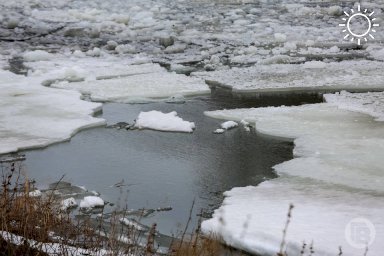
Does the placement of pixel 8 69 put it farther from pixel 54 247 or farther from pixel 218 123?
pixel 54 247

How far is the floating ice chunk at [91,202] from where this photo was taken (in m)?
4.68

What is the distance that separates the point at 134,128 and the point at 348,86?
3662 millimetres

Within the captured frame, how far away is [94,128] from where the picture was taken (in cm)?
721

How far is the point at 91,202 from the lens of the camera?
471cm

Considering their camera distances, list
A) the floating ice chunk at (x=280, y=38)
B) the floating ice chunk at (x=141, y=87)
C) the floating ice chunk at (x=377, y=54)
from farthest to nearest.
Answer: the floating ice chunk at (x=280, y=38) < the floating ice chunk at (x=377, y=54) < the floating ice chunk at (x=141, y=87)

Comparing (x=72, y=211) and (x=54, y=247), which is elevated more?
(x=54, y=247)

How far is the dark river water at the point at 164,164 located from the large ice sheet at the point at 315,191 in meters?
0.26

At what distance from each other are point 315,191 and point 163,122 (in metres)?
2.71

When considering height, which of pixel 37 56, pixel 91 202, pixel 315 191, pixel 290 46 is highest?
pixel 290 46

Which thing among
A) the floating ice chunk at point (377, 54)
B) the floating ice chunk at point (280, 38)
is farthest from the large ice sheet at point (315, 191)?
the floating ice chunk at point (280, 38)

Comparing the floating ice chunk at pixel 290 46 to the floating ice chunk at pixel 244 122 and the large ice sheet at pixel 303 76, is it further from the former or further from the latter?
the floating ice chunk at pixel 244 122

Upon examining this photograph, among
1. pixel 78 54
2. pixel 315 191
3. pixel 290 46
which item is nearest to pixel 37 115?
pixel 315 191

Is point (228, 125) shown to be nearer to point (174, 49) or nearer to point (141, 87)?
point (141, 87)

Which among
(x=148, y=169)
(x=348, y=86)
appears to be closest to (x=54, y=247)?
(x=148, y=169)
